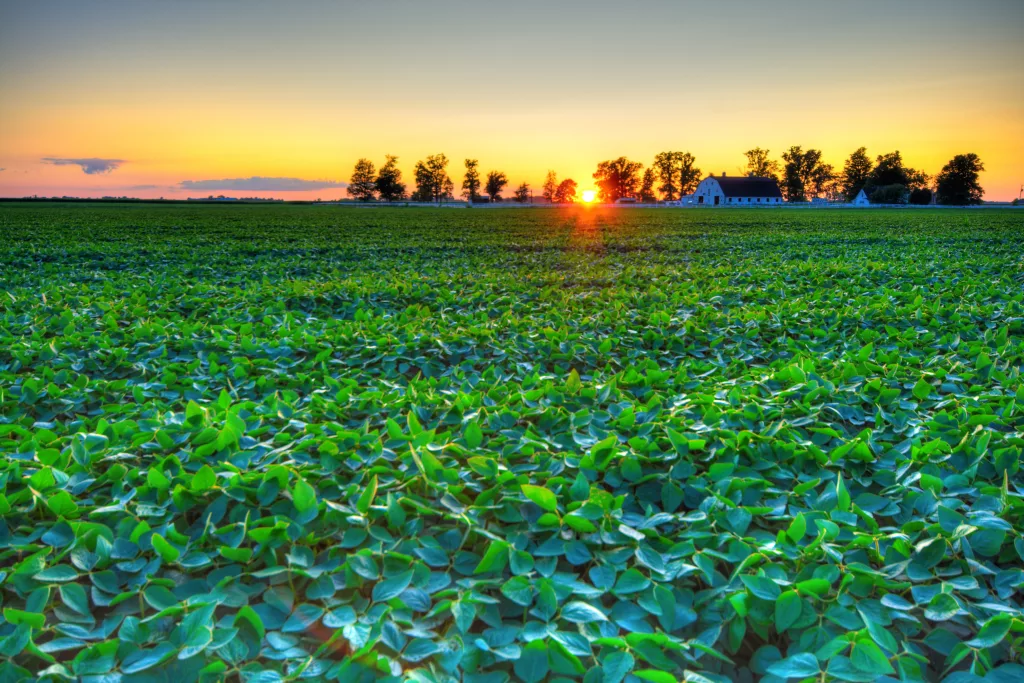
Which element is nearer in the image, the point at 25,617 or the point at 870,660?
the point at 870,660

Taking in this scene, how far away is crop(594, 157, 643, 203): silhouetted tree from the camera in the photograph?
405 ft

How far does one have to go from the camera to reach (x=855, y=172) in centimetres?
10488

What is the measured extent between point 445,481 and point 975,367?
13.7 feet

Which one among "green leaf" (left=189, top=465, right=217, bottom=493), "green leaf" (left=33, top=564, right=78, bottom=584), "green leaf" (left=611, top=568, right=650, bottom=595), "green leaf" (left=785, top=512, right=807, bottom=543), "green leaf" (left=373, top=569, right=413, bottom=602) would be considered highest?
"green leaf" (left=189, top=465, right=217, bottom=493)

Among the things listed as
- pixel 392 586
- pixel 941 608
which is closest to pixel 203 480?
pixel 392 586

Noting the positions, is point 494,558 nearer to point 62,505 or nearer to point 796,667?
point 796,667

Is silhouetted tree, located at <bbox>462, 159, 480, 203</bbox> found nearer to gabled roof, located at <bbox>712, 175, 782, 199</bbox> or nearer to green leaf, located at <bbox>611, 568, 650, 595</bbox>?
gabled roof, located at <bbox>712, 175, 782, 199</bbox>

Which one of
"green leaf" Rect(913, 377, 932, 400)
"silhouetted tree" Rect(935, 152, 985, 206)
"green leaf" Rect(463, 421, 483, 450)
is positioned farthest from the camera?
"silhouetted tree" Rect(935, 152, 985, 206)

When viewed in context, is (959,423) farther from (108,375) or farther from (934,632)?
(108,375)

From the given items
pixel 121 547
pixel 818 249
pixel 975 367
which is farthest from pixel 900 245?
pixel 121 547

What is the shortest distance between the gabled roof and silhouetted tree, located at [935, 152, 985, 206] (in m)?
21.6

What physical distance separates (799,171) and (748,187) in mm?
18025

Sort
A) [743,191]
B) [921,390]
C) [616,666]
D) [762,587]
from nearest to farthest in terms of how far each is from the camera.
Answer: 1. [616,666]
2. [762,587]
3. [921,390]
4. [743,191]

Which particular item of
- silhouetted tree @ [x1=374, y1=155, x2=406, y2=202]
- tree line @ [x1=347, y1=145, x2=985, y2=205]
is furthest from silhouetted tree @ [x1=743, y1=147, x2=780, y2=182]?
A: silhouetted tree @ [x1=374, y1=155, x2=406, y2=202]
